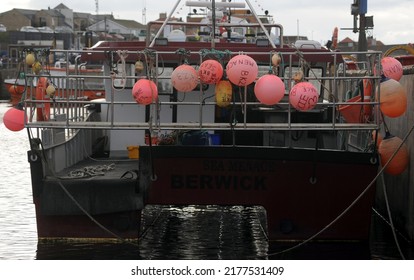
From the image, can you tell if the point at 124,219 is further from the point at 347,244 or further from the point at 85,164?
the point at 347,244

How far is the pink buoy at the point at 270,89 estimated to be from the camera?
12.0 meters

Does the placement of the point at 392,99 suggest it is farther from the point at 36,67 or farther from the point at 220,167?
the point at 36,67

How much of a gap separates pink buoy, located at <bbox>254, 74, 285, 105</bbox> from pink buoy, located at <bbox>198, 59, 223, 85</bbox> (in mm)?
538

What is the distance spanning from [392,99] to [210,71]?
101 inches

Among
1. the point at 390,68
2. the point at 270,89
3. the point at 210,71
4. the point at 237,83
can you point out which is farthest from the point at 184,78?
the point at 390,68

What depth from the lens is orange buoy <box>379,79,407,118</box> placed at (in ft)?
41.7

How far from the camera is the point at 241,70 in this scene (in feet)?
39.0

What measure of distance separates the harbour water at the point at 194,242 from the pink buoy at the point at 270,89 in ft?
7.59

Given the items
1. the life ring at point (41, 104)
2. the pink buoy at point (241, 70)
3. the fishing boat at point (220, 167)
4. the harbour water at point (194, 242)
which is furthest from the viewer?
the life ring at point (41, 104)

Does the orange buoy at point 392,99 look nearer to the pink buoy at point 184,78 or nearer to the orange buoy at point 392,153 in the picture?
the orange buoy at point 392,153

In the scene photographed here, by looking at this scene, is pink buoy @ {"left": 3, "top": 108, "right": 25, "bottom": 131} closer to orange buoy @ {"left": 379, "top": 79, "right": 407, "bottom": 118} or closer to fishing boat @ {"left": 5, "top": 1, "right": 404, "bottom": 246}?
fishing boat @ {"left": 5, "top": 1, "right": 404, "bottom": 246}

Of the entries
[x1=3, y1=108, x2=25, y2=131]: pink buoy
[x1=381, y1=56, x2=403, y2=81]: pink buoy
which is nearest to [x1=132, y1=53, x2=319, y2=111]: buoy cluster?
[x1=381, y1=56, x2=403, y2=81]: pink buoy

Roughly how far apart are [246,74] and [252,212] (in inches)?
224

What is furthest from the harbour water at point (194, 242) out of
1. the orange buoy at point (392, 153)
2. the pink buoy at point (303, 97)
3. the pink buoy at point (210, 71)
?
the pink buoy at point (210, 71)
